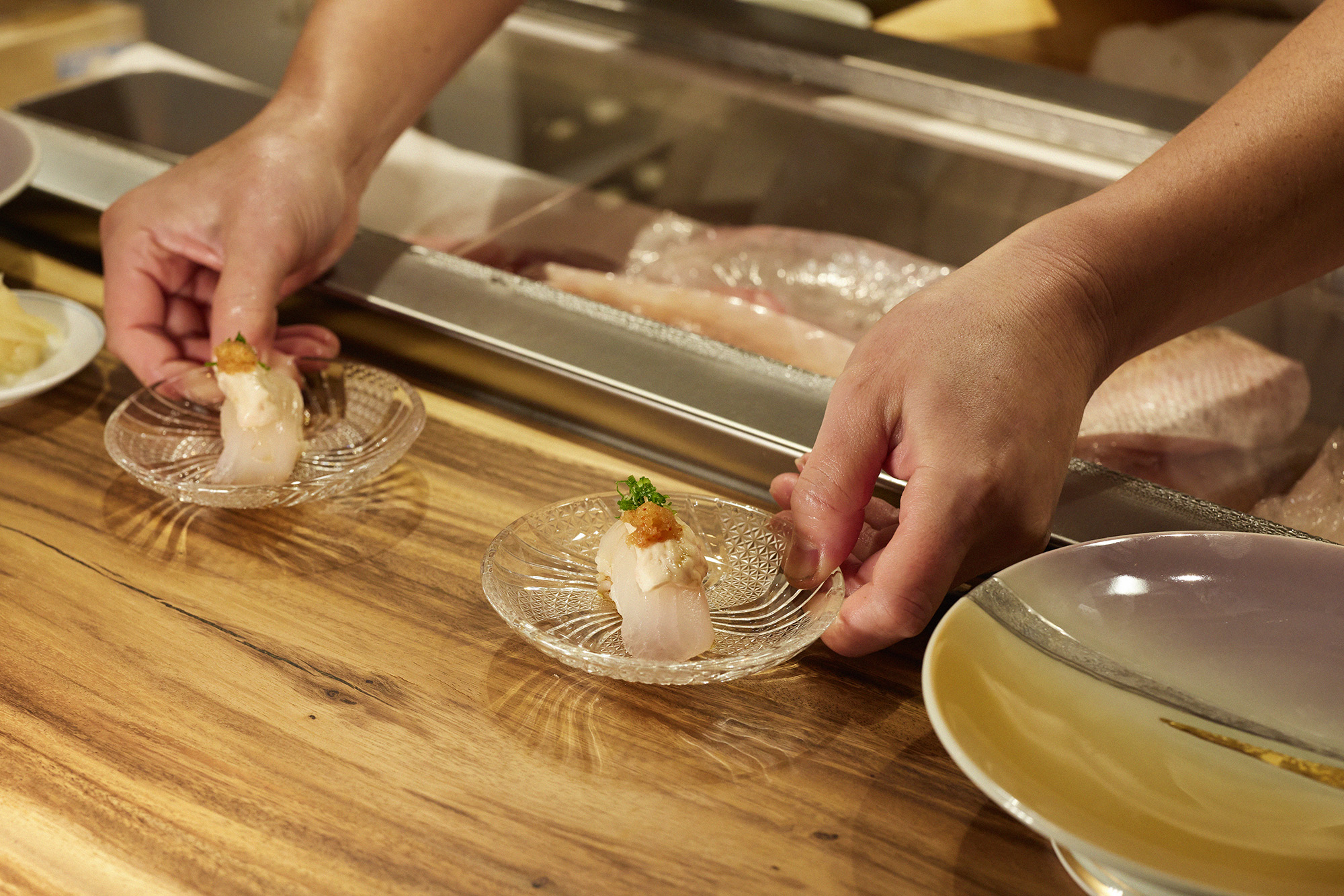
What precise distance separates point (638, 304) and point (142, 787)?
0.74m

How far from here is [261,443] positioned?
930mm

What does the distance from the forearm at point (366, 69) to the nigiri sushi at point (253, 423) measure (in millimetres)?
385

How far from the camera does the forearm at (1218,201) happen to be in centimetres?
79

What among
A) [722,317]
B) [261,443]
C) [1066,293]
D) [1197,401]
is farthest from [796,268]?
[261,443]

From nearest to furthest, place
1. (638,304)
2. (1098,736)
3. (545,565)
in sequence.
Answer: (1098,736), (545,565), (638,304)

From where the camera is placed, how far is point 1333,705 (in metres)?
0.65

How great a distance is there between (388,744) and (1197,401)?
0.85 meters

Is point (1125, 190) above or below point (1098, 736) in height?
above

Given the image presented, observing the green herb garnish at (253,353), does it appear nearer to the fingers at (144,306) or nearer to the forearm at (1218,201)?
the fingers at (144,306)

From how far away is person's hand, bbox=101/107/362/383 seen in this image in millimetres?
1066

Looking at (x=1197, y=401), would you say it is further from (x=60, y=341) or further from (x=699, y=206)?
(x=60, y=341)

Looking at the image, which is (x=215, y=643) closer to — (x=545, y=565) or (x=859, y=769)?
(x=545, y=565)

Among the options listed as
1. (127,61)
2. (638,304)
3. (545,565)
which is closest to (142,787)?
(545,565)

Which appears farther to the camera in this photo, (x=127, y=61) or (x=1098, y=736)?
(x=127, y=61)
